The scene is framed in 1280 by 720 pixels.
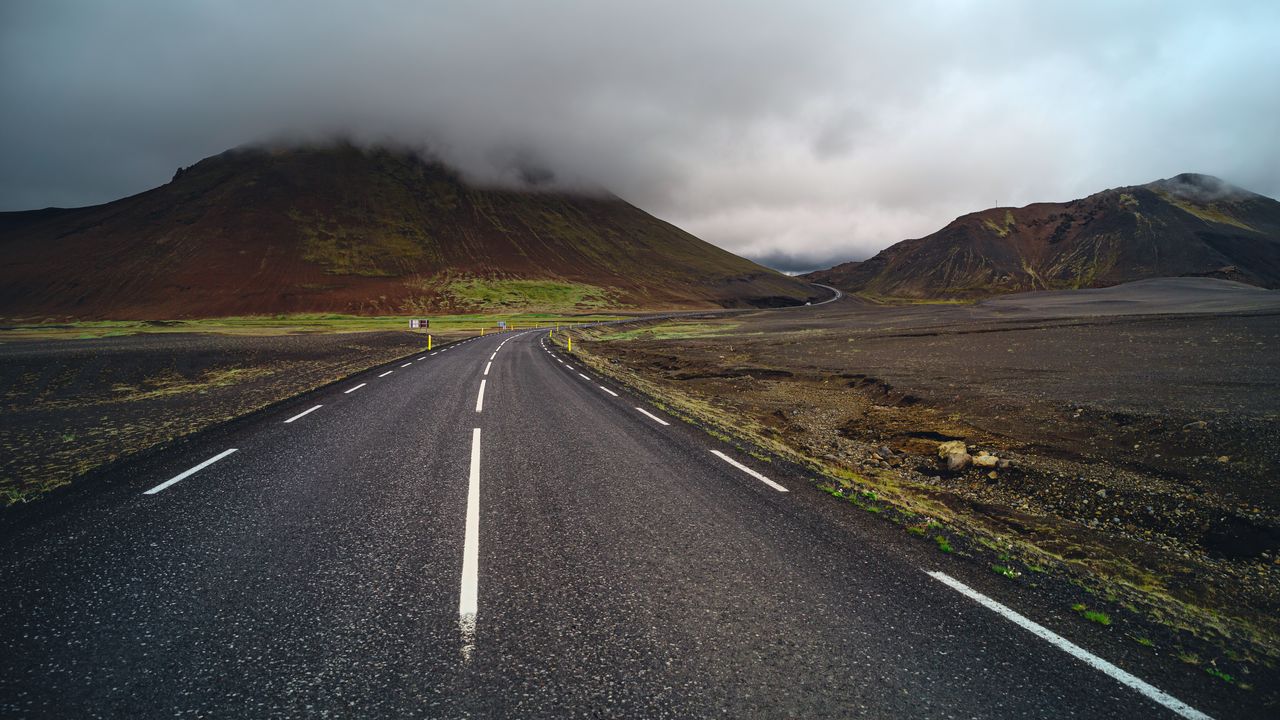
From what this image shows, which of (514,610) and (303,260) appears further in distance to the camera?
(303,260)

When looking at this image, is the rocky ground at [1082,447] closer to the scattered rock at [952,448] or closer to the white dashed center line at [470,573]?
the scattered rock at [952,448]

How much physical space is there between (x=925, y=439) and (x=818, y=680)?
919 centimetres

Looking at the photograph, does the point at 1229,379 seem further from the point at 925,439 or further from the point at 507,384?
the point at 507,384

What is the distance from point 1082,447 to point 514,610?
10920mm

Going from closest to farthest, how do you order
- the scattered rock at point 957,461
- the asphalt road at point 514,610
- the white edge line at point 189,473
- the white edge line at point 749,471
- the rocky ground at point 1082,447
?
the asphalt road at point 514,610, the rocky ground at point 1082,447, the white edge line at point 189,473, the white edge line at point 749,471, the scattered rock at point 957,461

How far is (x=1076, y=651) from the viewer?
11.6 feet

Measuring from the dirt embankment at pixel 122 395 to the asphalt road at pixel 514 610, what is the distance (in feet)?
6.92

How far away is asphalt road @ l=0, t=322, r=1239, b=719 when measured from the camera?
2957 millimetres

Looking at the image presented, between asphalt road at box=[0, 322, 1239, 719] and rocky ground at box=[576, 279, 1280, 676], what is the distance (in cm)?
175

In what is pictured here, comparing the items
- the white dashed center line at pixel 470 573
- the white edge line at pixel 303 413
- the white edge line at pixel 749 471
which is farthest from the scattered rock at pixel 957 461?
the white edge line at pixel 303 413

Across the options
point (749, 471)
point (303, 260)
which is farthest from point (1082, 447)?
point (303, 260)

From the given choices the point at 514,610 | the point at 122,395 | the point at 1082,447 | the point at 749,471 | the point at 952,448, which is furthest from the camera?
the point at 122,395

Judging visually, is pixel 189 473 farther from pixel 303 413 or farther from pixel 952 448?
pixel 952 448

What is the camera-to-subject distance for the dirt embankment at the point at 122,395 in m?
8.00
